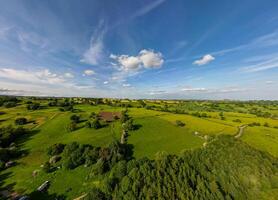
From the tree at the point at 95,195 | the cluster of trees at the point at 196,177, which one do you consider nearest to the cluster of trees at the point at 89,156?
the cluster of trees at the point at 196,177

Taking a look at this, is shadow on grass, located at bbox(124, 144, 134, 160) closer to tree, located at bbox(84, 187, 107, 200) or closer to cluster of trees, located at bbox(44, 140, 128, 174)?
cluster of trees, located at bbox(44, 140, 128, 174)

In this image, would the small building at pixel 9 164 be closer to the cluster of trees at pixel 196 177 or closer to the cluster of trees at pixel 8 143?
the cluster of trees at pixel 8 143

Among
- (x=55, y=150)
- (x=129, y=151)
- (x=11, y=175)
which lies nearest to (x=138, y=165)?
(x=129, y=151)

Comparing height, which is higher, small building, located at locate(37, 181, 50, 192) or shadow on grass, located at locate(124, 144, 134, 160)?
shadow on grass, located at locate(124, 144, 134, 160)

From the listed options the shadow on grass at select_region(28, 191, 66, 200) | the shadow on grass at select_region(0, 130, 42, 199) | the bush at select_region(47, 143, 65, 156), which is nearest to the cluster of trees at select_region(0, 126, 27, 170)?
the shadow on grass at select_region(0, 130, 42, 199)

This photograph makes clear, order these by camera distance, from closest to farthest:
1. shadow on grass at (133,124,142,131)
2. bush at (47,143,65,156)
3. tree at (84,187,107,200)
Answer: tree at (84,187,107,200) < bush at (47,143,65,156) < shadow on grass at (133,124,142,131)
